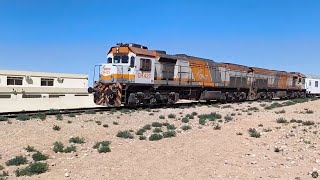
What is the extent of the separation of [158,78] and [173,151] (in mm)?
15542

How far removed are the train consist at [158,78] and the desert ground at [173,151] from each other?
6.48 metres

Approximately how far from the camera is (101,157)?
11039mm

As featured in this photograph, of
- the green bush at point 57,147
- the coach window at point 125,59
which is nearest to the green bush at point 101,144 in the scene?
the green bush at point 57,147

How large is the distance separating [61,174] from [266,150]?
5.92 m

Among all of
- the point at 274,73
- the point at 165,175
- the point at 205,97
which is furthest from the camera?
the point at 274,73

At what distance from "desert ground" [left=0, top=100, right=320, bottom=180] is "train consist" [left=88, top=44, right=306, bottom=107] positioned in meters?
6.48

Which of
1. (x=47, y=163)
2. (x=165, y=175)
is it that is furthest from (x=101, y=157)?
(x=165, y=175)

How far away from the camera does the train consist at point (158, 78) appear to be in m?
24.9

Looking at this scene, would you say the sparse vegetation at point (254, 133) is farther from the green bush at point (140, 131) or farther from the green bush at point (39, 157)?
the green bush at point (39, 157)

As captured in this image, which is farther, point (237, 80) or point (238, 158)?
point (237, 80)

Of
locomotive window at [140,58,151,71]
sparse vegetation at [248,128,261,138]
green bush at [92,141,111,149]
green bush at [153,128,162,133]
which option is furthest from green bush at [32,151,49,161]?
locomotive window at [140,58,151,71]

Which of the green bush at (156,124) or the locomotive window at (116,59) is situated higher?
the locomotive window at (116,59)

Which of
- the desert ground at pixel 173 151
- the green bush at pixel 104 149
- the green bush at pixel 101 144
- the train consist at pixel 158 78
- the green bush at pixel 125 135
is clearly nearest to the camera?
the desert ground at pixel 173 151

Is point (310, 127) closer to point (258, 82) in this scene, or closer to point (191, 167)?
point (191, 167)
